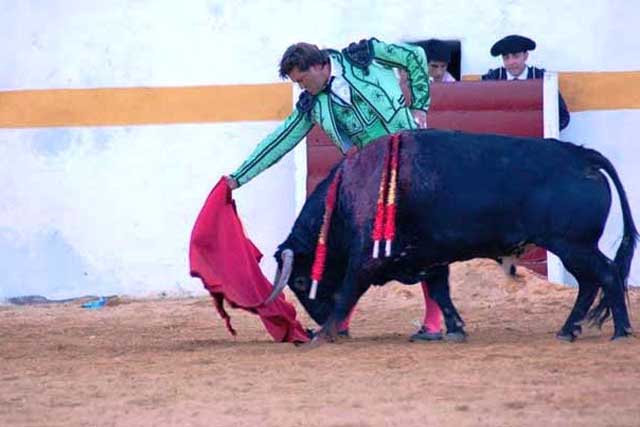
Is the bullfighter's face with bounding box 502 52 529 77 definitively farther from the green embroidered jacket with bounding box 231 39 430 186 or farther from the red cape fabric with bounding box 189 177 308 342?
the red cape fabric with bounding box 189 177 308 342

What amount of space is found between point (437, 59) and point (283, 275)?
3327 mm

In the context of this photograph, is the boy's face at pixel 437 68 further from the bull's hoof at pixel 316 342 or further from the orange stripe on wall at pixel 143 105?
the bull's hoof at pixel 316 342

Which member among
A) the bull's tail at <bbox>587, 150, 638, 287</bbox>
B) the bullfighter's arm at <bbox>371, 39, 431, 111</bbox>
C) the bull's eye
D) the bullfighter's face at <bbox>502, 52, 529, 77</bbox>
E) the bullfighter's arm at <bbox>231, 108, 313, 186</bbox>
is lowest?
the bull's eye

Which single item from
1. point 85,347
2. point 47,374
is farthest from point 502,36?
point 47,374

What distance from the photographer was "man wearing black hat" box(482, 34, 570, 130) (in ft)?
35.0

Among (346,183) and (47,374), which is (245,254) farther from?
(47,374)

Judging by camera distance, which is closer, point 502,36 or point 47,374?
point 47,374

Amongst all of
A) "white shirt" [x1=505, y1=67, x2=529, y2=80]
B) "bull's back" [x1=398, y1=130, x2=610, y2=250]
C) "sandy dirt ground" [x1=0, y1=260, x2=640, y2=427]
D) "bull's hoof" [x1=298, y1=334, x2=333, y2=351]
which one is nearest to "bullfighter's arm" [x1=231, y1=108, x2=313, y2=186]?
"bull's back" [x1=398, y1=130, x2=610, y2=250]

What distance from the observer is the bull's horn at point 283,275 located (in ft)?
25.9

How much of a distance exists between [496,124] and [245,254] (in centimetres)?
319

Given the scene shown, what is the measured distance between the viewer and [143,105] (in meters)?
11.3

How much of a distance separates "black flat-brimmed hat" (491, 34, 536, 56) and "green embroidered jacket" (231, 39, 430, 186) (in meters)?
2.77

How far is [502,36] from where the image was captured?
1101 cm

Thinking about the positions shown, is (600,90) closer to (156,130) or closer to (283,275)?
(156,130)
